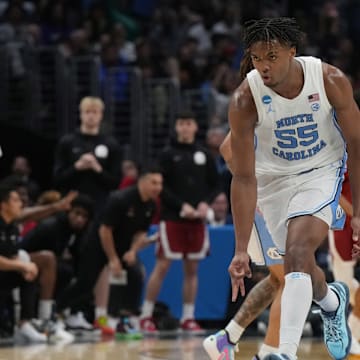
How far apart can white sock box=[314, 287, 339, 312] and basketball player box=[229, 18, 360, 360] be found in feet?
0.26

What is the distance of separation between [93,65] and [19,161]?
179 centimetres

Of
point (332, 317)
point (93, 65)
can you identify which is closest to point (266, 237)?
point (332, 317)

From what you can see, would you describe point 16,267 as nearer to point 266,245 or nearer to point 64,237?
point 64,237

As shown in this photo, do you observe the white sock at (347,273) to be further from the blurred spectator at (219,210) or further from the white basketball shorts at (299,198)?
the blurred spectator at (219,210)

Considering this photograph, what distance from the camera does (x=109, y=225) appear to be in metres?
9.88

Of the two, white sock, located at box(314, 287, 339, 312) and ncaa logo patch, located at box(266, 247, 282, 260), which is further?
ncaa logo patch, located at box(266, 247, 282, 260)

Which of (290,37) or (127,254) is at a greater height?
(290,37)

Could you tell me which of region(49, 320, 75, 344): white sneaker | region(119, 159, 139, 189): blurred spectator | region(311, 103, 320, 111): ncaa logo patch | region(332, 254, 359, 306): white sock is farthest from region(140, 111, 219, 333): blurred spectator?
region(311, 103, 320, 111): ncaa logo patch

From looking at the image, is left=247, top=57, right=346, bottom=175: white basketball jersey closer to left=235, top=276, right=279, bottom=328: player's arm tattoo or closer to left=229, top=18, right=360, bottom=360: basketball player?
left=229, top=18, right=360, bottom=360: basketball player

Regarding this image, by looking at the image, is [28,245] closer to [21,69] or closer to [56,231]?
[56,231]

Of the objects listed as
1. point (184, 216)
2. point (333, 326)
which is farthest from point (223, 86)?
point (333, 326)

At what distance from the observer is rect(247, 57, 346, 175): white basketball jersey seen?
5617mm

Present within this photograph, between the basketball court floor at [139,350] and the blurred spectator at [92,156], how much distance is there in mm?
1611

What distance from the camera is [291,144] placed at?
5.66 m
